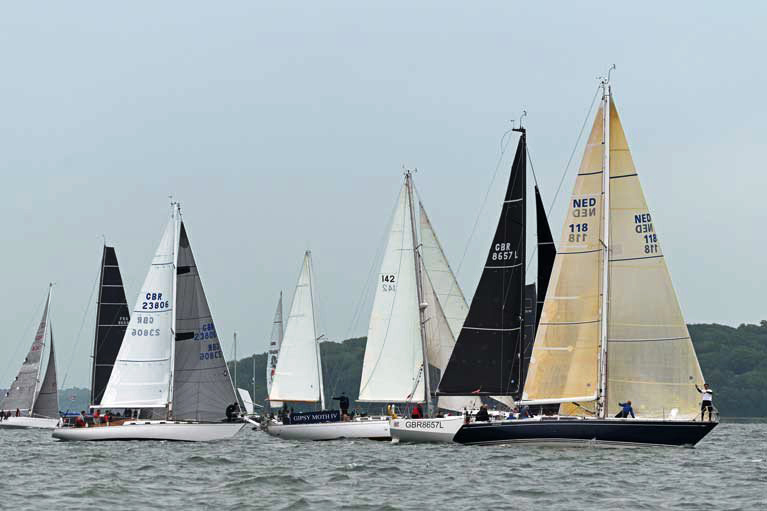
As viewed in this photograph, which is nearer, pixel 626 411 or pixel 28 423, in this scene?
pixel 626 411

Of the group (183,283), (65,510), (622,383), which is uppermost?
→ (183,283)

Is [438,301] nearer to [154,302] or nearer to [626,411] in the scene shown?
[154,302]

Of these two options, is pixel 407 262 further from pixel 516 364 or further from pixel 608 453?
pixel 608 453

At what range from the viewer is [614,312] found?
124 ft

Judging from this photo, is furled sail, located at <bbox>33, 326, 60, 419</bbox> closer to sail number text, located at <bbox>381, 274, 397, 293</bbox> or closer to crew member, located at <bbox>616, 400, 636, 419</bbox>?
sail number text, located at <bbox>381, 274, 397, 293</bbox>

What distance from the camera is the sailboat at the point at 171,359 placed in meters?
46.9

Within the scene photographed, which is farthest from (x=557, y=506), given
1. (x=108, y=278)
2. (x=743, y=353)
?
(x=743, y=353)

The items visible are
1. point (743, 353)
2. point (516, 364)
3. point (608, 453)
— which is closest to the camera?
point (608, 453)

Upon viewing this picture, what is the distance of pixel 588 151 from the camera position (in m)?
38.5

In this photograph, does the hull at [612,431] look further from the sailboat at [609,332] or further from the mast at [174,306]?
the mast at [174,306]

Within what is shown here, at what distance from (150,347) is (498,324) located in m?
13.3

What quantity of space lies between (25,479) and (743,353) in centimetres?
13204

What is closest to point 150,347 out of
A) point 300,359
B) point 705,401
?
point 300,359

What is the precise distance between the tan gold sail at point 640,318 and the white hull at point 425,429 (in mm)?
6238
